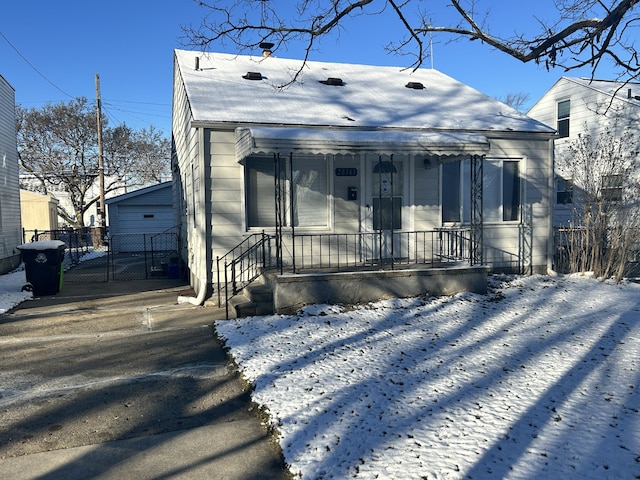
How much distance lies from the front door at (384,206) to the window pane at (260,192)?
77.0 inches

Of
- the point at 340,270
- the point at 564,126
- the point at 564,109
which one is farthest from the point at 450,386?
the point at 564,109

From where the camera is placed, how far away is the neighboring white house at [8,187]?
1487cm

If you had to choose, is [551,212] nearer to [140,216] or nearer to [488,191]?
[488,191]

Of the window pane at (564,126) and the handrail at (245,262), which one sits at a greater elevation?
the window pane at (564,126)

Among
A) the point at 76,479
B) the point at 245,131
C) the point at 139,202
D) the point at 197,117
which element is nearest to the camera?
the point at 76,479

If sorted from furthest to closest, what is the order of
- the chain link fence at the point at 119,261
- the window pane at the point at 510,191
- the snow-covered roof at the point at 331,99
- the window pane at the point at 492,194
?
the chain link fence at the point at 119,261
the window pane at the point at 510,191
the window pane at the point at 492,194
the snow-covered roof at the point at 331,99

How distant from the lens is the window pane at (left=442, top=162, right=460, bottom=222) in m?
9.93

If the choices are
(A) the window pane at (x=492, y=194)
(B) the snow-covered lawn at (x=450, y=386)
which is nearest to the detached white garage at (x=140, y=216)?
(A) the window pane at (x=492, y=194)

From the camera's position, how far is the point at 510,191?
34.1 ft

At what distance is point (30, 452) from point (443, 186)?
8451 millimetres

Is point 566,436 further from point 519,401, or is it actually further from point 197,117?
point 197,117

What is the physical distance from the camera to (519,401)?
4.19 metres

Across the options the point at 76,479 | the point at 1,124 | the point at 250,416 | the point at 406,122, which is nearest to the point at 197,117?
the point at 406,122

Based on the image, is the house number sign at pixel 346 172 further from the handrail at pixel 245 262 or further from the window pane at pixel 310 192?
the handrail at pixel 245 262
